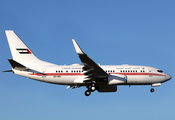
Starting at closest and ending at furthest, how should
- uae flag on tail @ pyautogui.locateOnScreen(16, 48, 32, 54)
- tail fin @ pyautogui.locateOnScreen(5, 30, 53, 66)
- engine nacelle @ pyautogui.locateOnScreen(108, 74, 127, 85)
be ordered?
engine nacelle @ pyautogui.locateOnScreen(108, 74, 127, 85), tail fin @ pyautogui.locateOnScreen(5, 30, 53, 66), uae flag on tail @ pyautogui.locateOnScreen(16, 48, 32, 54)

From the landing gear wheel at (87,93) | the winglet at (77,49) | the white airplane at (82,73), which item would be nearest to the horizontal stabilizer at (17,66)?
the white airplane at (82,73)

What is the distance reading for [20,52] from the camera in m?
59.8

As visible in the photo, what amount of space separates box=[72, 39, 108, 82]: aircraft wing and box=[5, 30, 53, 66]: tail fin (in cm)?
973

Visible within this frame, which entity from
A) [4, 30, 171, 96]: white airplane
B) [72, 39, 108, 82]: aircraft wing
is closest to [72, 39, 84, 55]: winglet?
[72, 39, 108, 82]: aircraft wing

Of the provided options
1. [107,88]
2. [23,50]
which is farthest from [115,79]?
Result: [23,50]

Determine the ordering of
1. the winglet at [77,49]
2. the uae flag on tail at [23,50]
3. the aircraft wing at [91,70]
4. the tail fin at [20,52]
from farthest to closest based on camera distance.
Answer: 1. the uae flag on tail at [23,50]
2. the tail fin at [20,52]
3. the aircraft wing at [91,70]
4. the winglet at [77,49]

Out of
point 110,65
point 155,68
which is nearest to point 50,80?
point 110,65

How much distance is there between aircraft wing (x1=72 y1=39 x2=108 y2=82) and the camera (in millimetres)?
49128

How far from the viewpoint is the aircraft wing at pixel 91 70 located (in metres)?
49.1

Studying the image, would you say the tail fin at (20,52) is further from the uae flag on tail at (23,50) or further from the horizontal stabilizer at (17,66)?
the horizontal stabilizer at (17,66)

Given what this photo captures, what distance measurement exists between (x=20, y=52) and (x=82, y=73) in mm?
13361

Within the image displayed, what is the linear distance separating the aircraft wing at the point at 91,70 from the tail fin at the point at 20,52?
9734mm

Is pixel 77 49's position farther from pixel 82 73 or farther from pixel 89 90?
pixel 89 90

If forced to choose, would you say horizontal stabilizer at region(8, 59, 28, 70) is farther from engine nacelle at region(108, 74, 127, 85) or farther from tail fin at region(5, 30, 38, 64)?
engine nacelle at region(108, 74, 127, 85)
